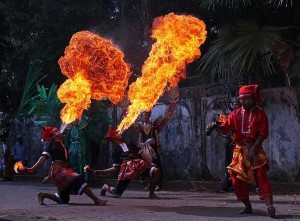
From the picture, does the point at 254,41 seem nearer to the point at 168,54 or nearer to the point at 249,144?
the point at 168,54

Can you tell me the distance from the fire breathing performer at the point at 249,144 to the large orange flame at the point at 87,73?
314cm

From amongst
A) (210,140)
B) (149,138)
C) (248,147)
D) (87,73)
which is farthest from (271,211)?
(210,140)

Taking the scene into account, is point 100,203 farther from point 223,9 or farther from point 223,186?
point 223,9

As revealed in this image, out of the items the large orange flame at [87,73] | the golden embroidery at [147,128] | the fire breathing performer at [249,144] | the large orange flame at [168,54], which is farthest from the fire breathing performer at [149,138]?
the fire breathing performer at [249,144]

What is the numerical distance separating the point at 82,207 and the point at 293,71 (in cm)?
448

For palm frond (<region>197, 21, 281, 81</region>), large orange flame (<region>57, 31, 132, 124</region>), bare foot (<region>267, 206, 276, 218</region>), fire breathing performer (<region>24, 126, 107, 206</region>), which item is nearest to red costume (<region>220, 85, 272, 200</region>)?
bare foot (<region>267, 206, 276, 218</region>)

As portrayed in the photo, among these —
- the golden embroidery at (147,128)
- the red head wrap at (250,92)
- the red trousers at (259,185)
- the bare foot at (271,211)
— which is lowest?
the bare foot at (271,211)

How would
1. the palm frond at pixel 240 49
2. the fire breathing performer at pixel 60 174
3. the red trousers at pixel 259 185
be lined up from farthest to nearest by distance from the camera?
the palm frond at pixel 240 49
the fire breathing performer at pixel 60 174
the red trousers at pixel 259 185

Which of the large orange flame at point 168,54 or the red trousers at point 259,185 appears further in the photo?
the large orange flame at point 168,54

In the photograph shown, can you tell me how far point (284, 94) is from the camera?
11477 mm

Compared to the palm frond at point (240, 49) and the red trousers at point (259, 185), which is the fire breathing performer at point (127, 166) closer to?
the palm frond at point (240, 49)

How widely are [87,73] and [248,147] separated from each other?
3797 mm

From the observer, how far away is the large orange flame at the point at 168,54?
31.5 ft

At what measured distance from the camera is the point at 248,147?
7.30 meters
